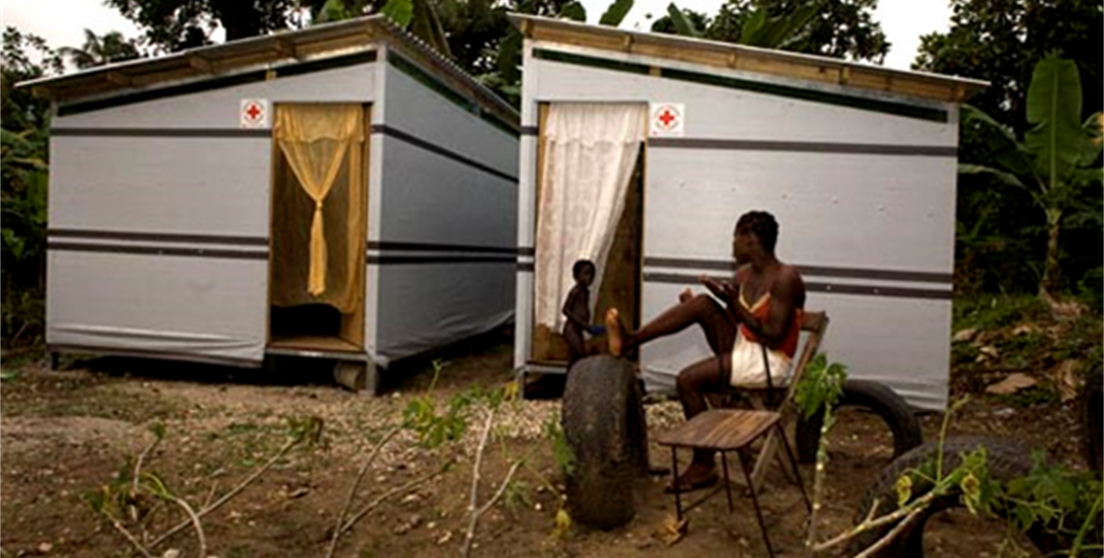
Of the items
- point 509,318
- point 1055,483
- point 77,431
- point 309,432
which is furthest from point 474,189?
point 1055,483

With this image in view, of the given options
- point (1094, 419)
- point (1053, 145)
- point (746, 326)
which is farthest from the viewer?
point (1053, 145)

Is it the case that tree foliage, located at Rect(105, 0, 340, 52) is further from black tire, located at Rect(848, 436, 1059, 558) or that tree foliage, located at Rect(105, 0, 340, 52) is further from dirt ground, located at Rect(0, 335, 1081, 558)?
black tire, located at Rect(848, 436, 1059, 558)

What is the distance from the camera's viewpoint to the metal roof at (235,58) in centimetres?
719

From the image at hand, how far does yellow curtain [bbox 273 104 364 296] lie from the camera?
24.6 feet

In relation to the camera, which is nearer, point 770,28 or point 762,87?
point 762,87

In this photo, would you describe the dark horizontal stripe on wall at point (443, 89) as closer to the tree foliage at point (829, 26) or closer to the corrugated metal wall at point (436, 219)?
the corrugated metal wall at point (436, 219)

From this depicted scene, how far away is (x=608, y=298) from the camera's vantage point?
25.2 feet

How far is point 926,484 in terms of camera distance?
118 inches

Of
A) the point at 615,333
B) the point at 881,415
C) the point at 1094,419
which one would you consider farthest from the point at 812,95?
the point at 1094,419

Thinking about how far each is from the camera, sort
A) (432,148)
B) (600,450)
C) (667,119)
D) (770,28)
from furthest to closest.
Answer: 1. (770,28)
2. (432,148)
3. (667,119)
4. (600,450)

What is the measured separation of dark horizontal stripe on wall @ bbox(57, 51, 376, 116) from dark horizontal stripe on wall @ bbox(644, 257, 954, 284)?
116 inches

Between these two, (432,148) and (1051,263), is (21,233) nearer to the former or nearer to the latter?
(432,148)

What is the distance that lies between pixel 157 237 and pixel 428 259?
95.0 inches

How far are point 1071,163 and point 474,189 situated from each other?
589 cm
